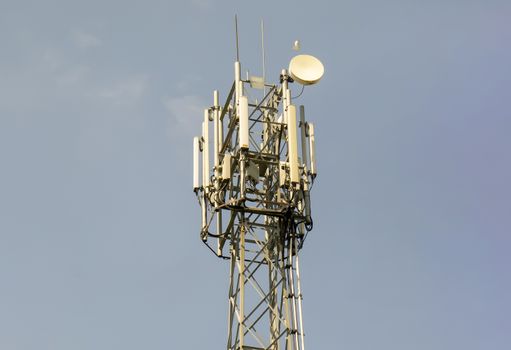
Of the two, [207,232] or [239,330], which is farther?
[207,232]

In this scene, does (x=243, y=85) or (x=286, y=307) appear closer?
(x=286, y=307)

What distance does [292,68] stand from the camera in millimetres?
43969

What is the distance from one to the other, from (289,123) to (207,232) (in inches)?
176

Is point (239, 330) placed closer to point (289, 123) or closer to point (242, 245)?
point (242, 245)

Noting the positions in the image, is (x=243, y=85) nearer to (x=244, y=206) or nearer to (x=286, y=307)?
(x=244, y=206)

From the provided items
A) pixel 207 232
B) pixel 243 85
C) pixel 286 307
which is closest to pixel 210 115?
pixel 243 85

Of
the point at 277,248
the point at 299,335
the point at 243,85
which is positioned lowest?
the point at 299,335

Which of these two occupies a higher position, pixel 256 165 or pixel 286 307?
pixel 256 165

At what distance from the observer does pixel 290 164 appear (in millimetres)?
42562

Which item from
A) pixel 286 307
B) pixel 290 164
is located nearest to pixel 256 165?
pixel 290 164

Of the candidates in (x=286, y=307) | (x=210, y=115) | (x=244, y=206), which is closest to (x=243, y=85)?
(x=210, y=115)

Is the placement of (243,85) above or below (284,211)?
above

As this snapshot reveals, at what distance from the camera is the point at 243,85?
44.6 m

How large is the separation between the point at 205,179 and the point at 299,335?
6508mm
